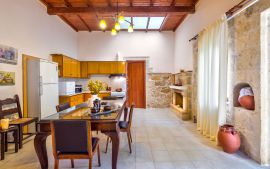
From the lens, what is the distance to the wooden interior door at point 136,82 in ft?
29.0

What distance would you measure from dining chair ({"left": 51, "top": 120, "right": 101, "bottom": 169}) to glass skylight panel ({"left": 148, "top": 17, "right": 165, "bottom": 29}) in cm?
593

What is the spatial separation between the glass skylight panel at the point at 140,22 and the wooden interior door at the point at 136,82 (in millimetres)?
1646

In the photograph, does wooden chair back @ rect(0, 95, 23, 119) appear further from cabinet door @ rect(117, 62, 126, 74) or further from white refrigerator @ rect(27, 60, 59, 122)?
cabinet door @ rect(117, 62, 126, 74)

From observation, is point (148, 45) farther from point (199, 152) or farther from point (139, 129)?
point (199, 152)

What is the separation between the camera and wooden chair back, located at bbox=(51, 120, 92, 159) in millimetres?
2137

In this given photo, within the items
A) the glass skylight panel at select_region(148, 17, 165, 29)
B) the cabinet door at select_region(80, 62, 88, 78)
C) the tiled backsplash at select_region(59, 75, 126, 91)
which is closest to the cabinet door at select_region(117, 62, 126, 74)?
the tiled backsplash at select_region(59, 75, 126, 91)

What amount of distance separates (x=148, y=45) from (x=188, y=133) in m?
5.10

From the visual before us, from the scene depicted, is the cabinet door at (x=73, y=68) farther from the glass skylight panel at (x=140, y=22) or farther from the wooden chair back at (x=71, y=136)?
the wooden chair back at (x=71, y=136)

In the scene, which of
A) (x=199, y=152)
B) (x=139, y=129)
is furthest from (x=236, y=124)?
(x=139, y=129)

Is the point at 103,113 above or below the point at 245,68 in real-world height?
below

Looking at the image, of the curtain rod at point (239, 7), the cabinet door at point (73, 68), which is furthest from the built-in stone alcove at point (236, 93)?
the cabinet door at point (73, 68)

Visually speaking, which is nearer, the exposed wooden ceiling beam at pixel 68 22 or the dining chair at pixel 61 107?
the dining chair at pixel 61 107

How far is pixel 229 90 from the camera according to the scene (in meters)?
3.61

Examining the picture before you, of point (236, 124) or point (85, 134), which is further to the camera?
point (236, 124)
